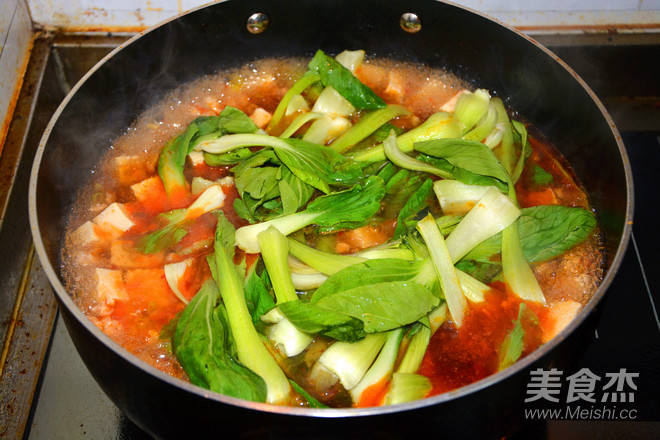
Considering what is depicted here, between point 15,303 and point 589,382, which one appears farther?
point 15,303

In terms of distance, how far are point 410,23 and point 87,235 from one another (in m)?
1.21

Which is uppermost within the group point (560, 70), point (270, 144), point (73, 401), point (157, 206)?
point (560, 70)

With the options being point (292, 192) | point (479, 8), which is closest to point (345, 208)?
point (292, 192)

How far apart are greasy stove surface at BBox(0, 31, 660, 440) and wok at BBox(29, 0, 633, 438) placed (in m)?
0.20

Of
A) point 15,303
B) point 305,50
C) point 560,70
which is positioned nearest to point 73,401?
point 15,303

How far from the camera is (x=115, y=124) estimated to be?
189cm

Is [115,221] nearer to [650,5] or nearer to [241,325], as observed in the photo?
[241,325]

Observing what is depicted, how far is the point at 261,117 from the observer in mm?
1908

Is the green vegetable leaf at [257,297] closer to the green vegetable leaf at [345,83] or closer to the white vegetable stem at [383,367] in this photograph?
the white vegetable stem at [383,367]

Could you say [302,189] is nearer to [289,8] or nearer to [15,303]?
[289,8]

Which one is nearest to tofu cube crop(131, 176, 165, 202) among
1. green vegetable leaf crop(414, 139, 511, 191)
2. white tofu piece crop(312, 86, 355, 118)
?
white tofu piece crop(312, 86, 355, 118)

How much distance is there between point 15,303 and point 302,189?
0.95 metres

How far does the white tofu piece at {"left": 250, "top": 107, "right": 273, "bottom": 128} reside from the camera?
191 centimetres

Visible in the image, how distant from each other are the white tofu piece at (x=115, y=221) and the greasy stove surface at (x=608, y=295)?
1.27 ft
